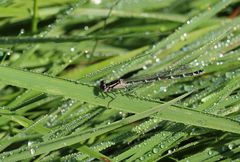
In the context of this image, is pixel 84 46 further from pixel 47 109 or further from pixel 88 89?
pixel 88 89

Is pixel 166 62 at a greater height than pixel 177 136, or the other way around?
pixel 166 62

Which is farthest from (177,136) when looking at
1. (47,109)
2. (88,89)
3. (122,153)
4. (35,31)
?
(35,31)

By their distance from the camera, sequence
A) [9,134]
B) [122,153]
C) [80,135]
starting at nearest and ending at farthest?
[80,135] → [122,153] → [9,134]

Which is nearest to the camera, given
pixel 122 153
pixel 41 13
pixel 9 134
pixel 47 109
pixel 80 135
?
pixel 80 135

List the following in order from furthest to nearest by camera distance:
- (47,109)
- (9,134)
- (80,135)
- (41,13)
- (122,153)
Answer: (41,13), (47,109), (9,134), (122,153), (80,135)

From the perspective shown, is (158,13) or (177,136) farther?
(158,13)

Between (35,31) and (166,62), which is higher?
(35,31)

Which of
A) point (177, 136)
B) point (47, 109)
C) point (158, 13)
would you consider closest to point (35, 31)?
point (47, 109)

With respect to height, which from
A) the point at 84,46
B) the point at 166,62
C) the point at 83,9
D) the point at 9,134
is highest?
the point at 83,9

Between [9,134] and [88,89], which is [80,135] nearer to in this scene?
[88,89]
